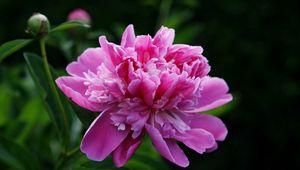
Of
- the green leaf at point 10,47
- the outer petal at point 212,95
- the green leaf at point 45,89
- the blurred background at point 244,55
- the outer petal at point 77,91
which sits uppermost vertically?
the green leaf at point 10,47

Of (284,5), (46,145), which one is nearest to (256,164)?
(284,5)

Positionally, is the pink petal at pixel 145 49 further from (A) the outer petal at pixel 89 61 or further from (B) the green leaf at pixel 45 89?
(B) the green leaf at pixel 45 89

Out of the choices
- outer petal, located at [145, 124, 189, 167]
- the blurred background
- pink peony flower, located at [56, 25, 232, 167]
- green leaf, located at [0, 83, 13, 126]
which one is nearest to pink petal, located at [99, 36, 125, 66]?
pink peony flower, located at [56, 25, 232, 167]

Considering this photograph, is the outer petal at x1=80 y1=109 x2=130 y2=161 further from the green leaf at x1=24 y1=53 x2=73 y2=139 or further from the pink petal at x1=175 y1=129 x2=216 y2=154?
the green leaf at x1=24 y1=53 x2=73 y2=139

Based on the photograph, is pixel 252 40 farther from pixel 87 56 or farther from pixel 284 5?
pixel 87 56

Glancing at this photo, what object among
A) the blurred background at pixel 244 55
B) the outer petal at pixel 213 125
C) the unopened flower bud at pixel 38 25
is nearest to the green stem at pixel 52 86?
the unopened flower bud at pixel 38 25

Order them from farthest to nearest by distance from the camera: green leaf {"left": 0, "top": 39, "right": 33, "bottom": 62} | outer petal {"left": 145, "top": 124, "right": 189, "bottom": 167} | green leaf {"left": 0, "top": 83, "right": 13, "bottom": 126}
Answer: green leaf {"left": 0, "top": 83, "right": 13, "bottom": 126}, green leaf {"left": 0, "top": 39, "right": 33, "bottom": 62}, outer petal {"left": 145, "top": 124, "right": 189, "bottom": 167}
